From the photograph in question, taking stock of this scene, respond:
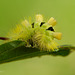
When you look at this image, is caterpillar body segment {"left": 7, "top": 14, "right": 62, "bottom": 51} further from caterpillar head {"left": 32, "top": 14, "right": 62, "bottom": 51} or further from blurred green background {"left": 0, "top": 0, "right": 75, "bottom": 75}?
blurred green background {"left": 0, "top": 0, "right": 75, "bottom": 75}

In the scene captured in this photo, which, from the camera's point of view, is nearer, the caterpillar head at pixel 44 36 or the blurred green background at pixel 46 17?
the caterpillar head at pixel 44 36

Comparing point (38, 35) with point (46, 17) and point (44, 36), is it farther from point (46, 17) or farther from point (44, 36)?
point (46, 17)

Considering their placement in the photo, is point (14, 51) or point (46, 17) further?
point (46, 17)

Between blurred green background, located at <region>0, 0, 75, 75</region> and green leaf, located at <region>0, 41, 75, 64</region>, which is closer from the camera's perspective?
green leaf, located at <region>0, 41, 75, 64</region>

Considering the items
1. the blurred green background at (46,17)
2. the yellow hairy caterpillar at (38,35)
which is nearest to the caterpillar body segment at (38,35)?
the yellow hairy caterpillar at (38,35)

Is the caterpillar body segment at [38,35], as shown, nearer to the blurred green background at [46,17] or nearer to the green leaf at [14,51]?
the green leaf at [14,51]

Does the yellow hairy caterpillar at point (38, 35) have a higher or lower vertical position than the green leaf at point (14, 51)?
higher

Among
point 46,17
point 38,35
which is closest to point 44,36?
point 38,35

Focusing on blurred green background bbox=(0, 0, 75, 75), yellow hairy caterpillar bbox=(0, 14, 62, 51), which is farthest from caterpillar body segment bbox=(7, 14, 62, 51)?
Result: blurred green background bbox=(0, 0, 75, 75)
